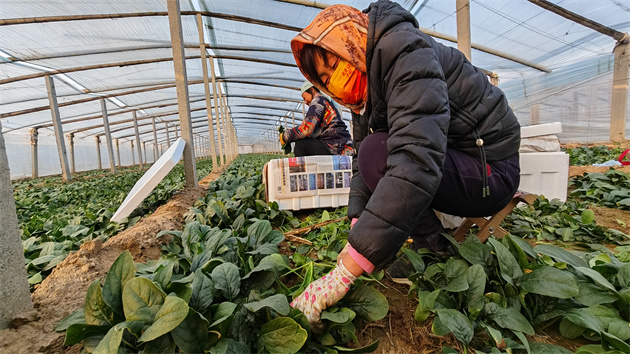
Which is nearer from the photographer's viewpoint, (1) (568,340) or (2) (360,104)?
(1) (568,340)

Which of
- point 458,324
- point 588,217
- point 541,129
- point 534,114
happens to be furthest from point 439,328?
point 534,114

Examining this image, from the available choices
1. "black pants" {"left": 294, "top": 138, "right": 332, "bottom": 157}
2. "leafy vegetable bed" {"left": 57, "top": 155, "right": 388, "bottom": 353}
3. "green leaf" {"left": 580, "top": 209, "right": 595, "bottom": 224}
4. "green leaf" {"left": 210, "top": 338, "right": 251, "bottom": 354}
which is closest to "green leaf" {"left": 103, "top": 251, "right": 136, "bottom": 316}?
"leafy vegetable bed" {"left": 57, "top": 155, "right": 388, "bottom": 353}

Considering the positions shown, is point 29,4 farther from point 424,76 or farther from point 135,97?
point 135,97

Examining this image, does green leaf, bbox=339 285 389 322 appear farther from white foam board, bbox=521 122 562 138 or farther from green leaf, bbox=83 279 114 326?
white foam board, bbox=521 122 562 138

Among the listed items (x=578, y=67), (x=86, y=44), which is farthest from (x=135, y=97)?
(x=578, y=67)

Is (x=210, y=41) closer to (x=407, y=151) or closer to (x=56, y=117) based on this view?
(x=56, y=117)

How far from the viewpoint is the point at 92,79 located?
381 inches

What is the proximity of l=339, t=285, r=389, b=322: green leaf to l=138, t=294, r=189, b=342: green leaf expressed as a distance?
1.92 ft

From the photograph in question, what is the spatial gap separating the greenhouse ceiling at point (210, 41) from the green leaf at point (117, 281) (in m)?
6.62

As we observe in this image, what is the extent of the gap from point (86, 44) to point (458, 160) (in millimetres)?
9203

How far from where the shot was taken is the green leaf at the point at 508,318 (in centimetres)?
95

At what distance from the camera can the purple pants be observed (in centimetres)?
128

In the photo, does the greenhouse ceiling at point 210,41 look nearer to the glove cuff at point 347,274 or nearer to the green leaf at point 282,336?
the glove cuff at point 347,274

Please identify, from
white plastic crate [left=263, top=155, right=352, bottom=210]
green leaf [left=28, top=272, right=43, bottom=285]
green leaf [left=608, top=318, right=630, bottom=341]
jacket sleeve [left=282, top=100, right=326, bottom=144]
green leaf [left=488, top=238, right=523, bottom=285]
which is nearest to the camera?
green leaf [left=608, top=318, right=630, bottom=341]
